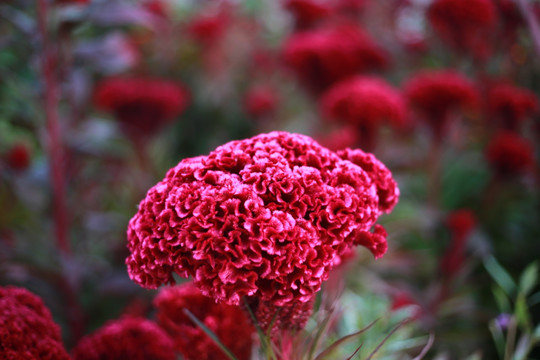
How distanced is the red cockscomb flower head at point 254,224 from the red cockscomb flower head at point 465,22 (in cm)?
128

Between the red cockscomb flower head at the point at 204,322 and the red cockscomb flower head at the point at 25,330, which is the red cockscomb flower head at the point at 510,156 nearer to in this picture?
the red cockscomb flower head at the point at 204,322

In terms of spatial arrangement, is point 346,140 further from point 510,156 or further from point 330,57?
point 510,156

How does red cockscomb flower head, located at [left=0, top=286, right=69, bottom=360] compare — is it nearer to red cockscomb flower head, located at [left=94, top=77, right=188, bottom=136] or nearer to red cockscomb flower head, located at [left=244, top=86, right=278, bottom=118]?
red cockscomb flower head, located at [left=94, top=77, right=188, bottom=136]

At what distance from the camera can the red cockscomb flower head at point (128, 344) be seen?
750 millimetres

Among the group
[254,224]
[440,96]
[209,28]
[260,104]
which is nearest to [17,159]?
[260,104]

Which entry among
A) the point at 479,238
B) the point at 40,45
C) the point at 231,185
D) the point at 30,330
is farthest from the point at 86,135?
the point at 479,238

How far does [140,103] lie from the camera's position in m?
1.73

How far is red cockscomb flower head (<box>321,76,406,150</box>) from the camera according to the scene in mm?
1480

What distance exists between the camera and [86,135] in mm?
1466

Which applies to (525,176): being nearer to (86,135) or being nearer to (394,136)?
(394,136)

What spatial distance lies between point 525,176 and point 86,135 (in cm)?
157

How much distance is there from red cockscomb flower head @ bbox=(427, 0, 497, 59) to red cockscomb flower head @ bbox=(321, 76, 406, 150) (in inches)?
15.5

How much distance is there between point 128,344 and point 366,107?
1059 mm

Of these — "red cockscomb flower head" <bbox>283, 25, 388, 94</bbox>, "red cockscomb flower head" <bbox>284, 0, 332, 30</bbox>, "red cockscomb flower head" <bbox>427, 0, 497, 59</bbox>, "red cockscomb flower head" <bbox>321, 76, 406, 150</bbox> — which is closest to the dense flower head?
"red cockscomb flower head" <bbox>321, 76, 406, 150</bbox>
